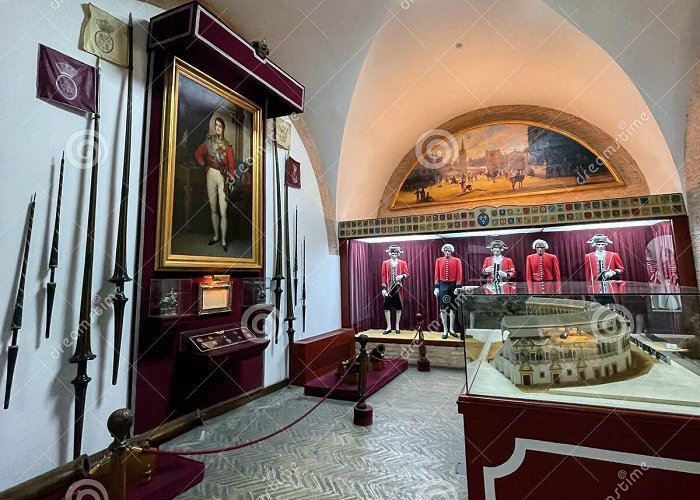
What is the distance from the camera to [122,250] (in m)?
3.17

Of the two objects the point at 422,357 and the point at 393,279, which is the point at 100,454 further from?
the point at 393,279

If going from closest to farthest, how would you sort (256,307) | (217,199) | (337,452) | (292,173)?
(337,452) → (217,199) → (256,307) → (292,173)

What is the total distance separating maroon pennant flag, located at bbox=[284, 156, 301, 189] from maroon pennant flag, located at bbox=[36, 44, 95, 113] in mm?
2942

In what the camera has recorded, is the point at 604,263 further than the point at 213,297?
Yes

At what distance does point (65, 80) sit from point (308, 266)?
13.5 ft

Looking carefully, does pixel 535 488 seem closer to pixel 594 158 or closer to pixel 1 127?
pixel 1 127

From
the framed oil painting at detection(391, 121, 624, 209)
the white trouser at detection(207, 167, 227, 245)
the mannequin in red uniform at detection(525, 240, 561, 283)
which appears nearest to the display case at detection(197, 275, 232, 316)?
the white trouser at detection(207, 167, 227, 245)

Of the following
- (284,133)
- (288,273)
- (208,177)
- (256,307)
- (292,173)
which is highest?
(284,133)

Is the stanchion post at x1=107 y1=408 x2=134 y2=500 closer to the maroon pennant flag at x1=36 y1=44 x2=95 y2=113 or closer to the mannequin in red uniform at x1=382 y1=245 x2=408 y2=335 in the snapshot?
the maroon pennant flag at x1=36 y1=44 x2=95 y2=113

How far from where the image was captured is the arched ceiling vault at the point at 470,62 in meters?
4.80

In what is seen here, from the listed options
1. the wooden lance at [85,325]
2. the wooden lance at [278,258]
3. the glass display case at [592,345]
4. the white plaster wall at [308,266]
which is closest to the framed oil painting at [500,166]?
the white plaster wall at [308,266]

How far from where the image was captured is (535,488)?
6.20ft

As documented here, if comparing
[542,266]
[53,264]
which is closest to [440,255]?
[542,266]

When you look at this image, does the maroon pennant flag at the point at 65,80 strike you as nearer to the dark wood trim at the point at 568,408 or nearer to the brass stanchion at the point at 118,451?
the brass stanchion at the point at 118,451
